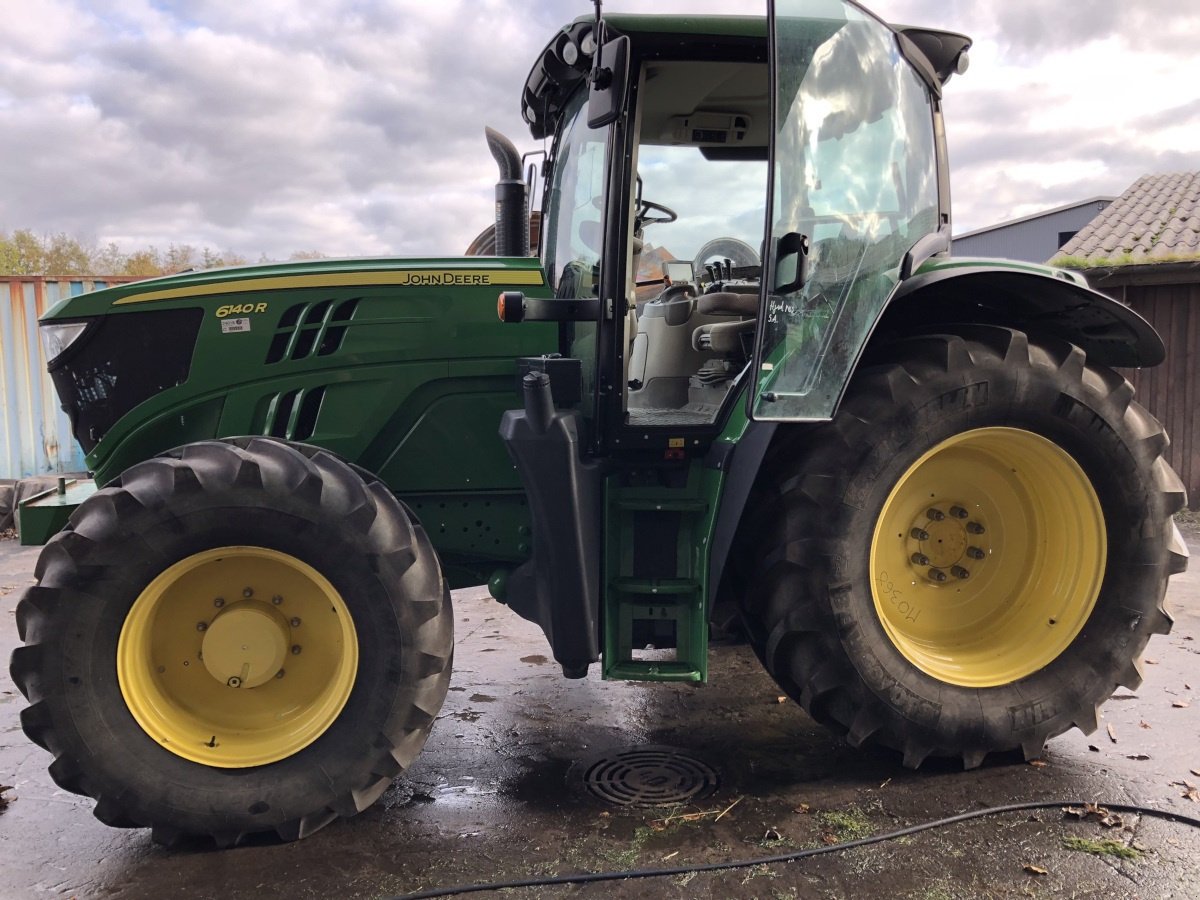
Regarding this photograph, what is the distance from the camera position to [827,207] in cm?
317

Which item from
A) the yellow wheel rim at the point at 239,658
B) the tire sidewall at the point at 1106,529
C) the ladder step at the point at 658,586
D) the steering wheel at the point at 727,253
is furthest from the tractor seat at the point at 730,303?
the yellow wheel rim at the point at 239,658

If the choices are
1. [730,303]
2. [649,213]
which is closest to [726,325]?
[730,303]

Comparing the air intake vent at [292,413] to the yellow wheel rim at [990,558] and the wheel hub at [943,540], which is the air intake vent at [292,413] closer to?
the yellow wheel rim at [990,558]

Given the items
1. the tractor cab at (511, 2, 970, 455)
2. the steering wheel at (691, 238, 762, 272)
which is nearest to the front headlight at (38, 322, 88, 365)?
the tractor cab at (511, 2, 970, 455)

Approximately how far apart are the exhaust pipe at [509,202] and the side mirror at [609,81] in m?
1.03

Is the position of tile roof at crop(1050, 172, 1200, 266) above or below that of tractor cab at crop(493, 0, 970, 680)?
above

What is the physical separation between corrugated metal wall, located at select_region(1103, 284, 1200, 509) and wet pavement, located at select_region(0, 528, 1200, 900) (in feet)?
21.4

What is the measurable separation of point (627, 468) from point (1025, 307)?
1.75 meters

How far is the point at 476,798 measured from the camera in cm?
325

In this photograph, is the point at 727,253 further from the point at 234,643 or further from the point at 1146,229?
the point at 1146,229

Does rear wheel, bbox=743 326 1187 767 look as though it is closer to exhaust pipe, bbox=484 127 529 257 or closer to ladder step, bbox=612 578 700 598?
ladder step, bbox=612 578 700 598

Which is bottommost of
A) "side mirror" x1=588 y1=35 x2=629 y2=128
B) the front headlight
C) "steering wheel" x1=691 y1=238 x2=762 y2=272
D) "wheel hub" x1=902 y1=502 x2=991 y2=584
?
"wheel hub" x1=902 y1=502 x2=991 y2=584

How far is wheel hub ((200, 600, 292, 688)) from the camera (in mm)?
3037

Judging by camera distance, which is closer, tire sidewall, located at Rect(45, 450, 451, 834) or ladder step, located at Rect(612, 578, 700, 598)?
tire sidewall, located at Rect(45, 450, 451, 834)
